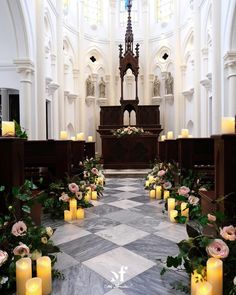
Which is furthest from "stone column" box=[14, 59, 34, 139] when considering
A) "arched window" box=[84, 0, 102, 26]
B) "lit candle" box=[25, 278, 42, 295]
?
"arched window" box=[84, 0, 102, 26]

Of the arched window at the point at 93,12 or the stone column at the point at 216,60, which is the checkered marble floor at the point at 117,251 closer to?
the stone column at the point at 216,60

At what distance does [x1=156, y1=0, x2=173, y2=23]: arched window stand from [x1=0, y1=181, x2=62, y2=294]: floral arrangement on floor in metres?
13.4

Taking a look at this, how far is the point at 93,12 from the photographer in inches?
549

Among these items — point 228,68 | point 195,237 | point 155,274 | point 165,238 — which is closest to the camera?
point 195,237

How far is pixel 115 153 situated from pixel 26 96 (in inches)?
149

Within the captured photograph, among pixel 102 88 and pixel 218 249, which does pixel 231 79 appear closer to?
pixel 218 249

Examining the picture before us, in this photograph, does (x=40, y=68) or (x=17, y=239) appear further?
(x=40, y=68)

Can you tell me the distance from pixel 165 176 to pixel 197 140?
1045 millimetres

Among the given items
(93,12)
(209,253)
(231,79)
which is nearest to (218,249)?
(209,253)

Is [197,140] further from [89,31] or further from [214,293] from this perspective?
[89,31]

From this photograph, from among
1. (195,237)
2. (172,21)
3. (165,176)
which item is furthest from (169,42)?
(195,237)

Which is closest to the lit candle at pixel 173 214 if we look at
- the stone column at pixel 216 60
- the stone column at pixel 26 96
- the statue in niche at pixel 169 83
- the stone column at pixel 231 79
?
the stone column at pixel 231 79

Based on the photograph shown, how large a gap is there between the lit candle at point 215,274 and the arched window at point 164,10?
13.6 meters

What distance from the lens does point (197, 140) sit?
4.30 meters
